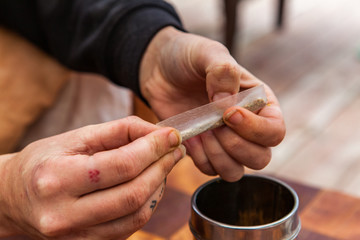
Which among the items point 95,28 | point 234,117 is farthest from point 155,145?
point 95,28

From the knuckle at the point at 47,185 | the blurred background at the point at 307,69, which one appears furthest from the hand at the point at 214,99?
the blurred background at the point at 307,69

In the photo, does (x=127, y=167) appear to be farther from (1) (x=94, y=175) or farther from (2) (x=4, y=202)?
(2) (x=4, y=202)

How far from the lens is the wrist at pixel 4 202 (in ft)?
1.97

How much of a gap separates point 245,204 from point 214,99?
0.54 ft

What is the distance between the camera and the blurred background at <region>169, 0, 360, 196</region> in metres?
1.77

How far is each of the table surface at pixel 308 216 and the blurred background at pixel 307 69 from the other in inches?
21.7

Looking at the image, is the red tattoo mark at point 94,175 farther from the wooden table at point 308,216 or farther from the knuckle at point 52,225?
the wooden table at point 308,216

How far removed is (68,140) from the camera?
555mm

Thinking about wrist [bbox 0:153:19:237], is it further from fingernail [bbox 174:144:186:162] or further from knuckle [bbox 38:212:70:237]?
fingernail [bbox 174:144:186:162]

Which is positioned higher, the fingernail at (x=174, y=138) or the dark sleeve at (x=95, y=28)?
the fingernail at (x=174, y=138)

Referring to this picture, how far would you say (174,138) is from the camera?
1.77ft

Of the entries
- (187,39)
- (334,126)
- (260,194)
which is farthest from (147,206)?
(334,126)

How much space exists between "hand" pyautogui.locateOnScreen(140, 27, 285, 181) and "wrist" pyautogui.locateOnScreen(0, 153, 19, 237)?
9.9 inches

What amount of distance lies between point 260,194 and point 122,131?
0.19 meters
